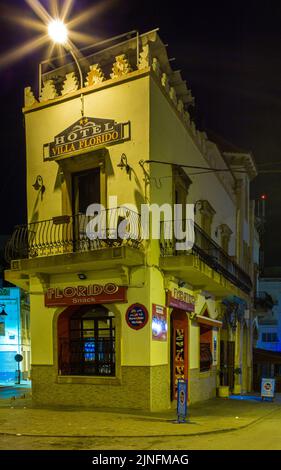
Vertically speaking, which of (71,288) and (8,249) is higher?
(8,249)

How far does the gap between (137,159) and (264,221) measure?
22.8 meters

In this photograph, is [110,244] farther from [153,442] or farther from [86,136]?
[153,442]

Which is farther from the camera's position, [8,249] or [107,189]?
[8,249]

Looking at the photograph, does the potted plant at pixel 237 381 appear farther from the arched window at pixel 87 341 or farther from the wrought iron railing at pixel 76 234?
the wrought iron railing at pixel 76 234

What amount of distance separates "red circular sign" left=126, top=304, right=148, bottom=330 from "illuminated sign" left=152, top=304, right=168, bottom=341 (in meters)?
0.27

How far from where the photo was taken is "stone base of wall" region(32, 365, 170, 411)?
13.2 metres

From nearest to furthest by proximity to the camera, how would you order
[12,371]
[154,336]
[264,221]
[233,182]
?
[154,336] → [233,182] → [12,371] → [264,221]

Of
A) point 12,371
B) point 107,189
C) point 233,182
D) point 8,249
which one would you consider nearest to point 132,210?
point 107,189

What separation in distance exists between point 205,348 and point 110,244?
706 centimetres

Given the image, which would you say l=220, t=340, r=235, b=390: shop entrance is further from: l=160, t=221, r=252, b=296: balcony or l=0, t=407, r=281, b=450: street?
l=0, t=407, r=281, b=450: street

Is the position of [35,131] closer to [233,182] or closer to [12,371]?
[233,182]
